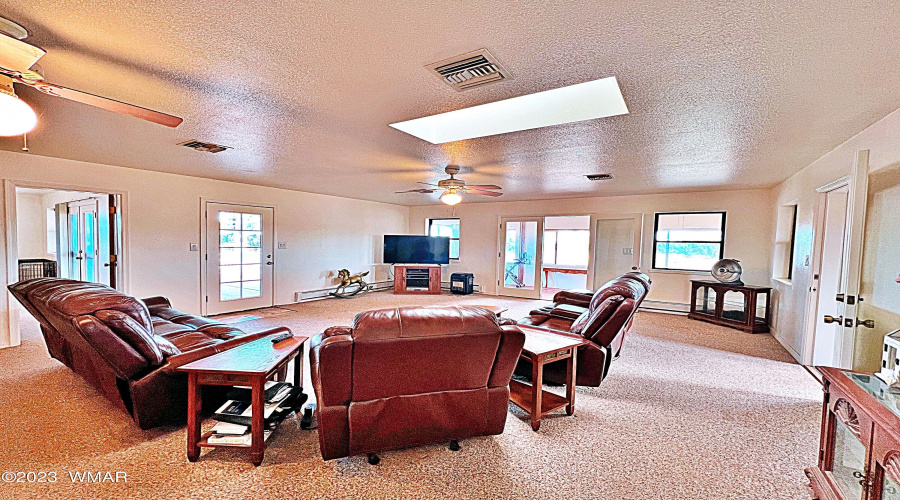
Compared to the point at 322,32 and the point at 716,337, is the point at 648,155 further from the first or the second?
the point at 322,32

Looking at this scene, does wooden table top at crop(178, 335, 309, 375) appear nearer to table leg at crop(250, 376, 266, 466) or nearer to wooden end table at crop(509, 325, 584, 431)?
table leg at crop(250, 376, 266, 466)

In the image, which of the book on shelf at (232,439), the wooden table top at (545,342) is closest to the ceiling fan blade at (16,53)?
the book on shelf at (232,439)

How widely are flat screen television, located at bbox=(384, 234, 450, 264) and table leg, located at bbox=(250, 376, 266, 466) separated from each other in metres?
6.49

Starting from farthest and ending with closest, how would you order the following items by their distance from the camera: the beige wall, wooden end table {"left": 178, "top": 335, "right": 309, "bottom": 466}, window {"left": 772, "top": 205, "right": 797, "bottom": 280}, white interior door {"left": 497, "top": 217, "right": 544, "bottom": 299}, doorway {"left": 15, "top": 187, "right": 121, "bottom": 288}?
white interior door {"left": 497, "top": 217, "right": 544, "bottom": 299} → the beige wall → window {"left": 772, "top": 205, "right": 797, "bottom": 280} → doorway {"left": 15, "top": 187, "right": 121, "bottom": 288} → wooden end table {"left": 178, "top": 335, "right": 309, "bottom": 466}

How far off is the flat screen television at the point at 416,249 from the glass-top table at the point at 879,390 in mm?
7209

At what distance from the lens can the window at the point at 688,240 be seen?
6387mm

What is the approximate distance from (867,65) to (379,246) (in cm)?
788

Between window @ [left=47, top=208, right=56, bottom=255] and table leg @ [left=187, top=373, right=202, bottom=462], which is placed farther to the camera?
window @ [left=47, top=208, right=56, bottom=255]

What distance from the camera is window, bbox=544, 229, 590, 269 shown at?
9.80m

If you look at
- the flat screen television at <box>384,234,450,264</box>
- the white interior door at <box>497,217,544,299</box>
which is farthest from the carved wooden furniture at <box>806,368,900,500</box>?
the flat screen television at <box>384,234,450,264</box>

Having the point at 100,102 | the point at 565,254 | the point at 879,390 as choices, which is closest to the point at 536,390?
the point at 879,390

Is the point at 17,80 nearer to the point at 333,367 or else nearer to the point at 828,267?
the point at 333,367

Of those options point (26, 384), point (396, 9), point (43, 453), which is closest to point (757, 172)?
point (396, 9)

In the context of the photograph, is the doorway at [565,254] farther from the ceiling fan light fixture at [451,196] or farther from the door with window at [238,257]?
the door with window at [238,257]
